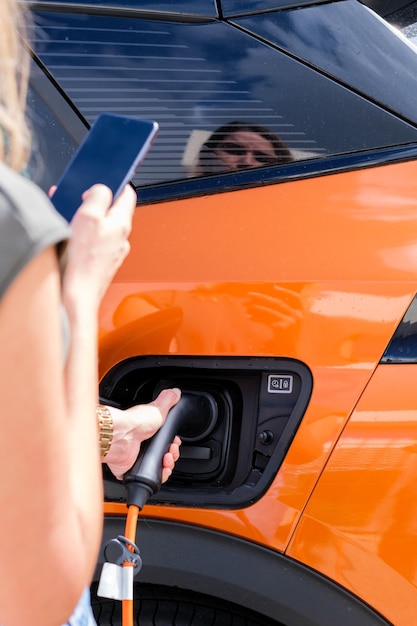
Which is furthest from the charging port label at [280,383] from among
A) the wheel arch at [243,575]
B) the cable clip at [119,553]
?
the cable clip at [119,553]

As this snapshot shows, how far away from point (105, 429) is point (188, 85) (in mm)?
680

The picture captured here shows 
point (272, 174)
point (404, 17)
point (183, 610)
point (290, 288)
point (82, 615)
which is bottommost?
point (82, 615)

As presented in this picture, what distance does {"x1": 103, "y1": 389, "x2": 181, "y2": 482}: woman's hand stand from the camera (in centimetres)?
161

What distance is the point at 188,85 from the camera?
1.70 meters

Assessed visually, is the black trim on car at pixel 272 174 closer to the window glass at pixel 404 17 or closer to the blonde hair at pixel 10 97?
the window glass at pixel 404 17

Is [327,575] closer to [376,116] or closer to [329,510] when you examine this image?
[329,510]

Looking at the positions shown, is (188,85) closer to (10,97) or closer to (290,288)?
(290,288)

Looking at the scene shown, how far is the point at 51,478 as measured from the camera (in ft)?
2.55

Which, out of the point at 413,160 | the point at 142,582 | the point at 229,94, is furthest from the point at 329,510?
the point at 229,94

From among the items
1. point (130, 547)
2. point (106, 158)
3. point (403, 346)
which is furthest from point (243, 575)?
point (106, 158)

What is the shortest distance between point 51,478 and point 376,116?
1111mm

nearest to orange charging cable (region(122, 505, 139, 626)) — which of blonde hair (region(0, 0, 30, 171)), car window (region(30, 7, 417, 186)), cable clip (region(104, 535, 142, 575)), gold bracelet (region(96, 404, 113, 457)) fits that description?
cable clip (region(104, 535, 142, 575))

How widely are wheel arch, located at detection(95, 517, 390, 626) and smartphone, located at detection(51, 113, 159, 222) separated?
816 mm

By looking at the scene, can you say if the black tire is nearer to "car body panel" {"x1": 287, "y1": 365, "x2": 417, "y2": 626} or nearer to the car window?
"car body panel" {"x1": 287, "y1": 365, "x2": 417, "y2": 626}
